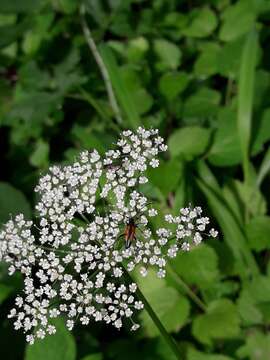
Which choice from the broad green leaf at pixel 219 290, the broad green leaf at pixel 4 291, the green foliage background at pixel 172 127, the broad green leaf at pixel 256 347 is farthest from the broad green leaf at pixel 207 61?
the broad green leaf at pixel 4 291

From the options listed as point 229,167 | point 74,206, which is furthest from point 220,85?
point 74,206

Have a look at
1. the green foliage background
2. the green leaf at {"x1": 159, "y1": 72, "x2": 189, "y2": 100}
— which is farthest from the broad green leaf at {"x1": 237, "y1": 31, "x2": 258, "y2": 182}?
the green leaf at {"x1": 159, "y1": 72, "x2": 189, "y2": 100}

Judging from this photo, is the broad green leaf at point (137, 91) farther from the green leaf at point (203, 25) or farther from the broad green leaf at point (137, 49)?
the green leaf at point (203, 25)

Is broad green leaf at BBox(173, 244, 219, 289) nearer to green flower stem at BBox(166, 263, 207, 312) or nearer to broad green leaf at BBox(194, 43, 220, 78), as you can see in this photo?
green flower stem at BBox(166, 263, 207, 312)

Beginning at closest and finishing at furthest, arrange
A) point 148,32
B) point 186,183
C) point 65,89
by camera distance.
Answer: point 186,183, point 65,89, point 148,32

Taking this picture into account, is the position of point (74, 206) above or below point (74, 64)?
below

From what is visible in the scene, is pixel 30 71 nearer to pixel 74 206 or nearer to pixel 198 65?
pixel 198 65

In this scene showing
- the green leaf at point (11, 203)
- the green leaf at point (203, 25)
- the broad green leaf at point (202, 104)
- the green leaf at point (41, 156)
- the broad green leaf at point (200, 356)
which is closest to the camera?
the broad green leaf at point (200, 356)
